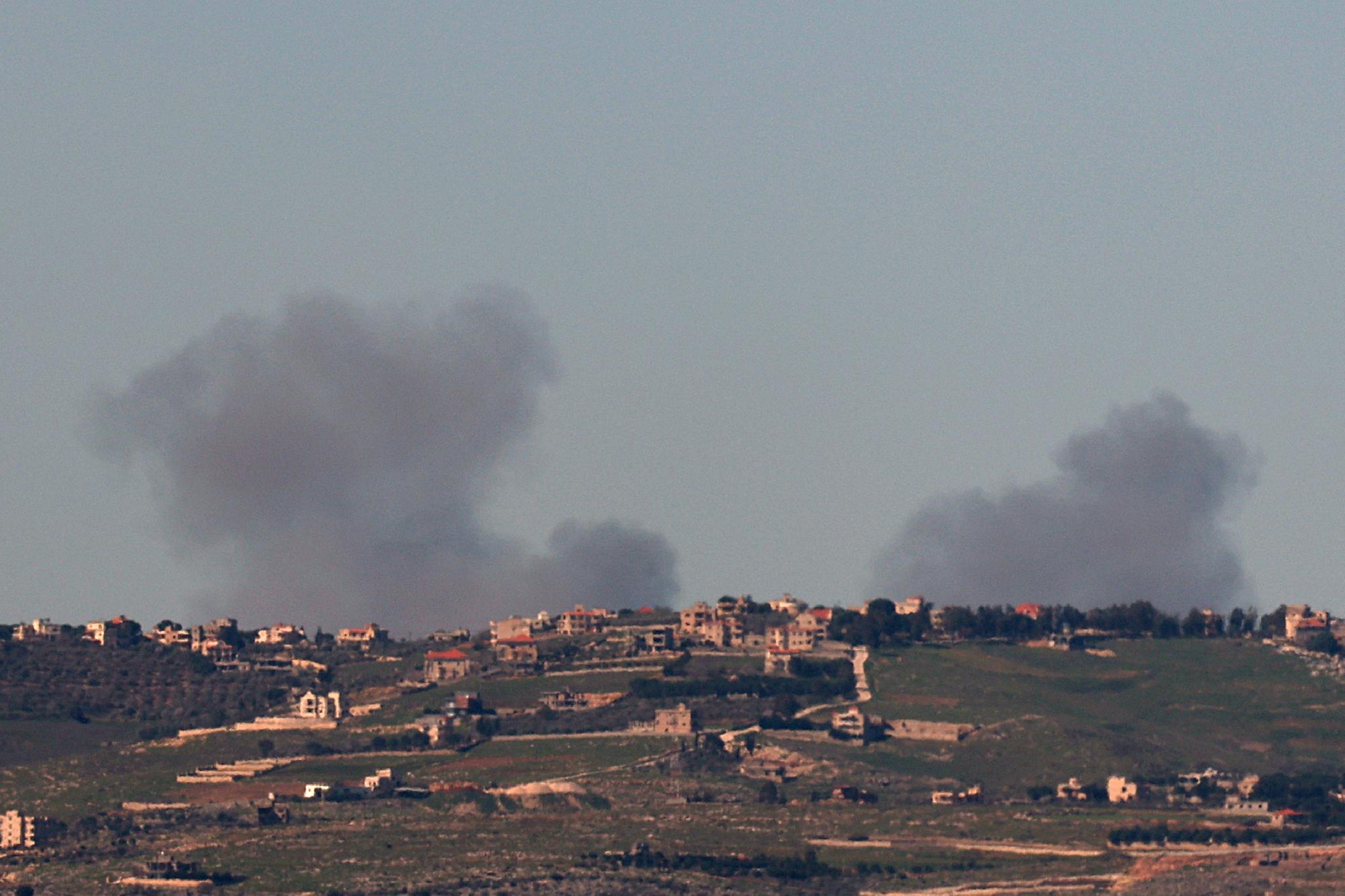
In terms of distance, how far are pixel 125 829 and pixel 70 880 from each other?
1702 cm

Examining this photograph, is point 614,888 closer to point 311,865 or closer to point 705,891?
point 705,891

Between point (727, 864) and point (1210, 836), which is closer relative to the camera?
point (727, 864)

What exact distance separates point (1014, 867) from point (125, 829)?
172 feet

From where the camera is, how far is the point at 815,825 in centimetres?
19688

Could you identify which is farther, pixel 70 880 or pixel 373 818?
pixel 373 818

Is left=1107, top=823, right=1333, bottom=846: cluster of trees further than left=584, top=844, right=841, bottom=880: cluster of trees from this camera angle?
Yes

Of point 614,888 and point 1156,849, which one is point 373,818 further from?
point 1156,849

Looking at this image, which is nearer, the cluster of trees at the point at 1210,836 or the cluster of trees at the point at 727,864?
the cluster of trees at the point at 727,864

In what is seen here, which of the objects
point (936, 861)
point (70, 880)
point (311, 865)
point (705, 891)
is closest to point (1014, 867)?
point (936, 861)

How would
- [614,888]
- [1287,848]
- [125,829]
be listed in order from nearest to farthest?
[614,888] → [1287,848] → [125,829]

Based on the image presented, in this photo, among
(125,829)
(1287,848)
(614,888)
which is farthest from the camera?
(125,829)

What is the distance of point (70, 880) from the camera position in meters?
183

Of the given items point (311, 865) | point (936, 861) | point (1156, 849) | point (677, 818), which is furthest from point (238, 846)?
point (1156, 849)

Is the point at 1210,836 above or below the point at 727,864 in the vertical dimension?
above
